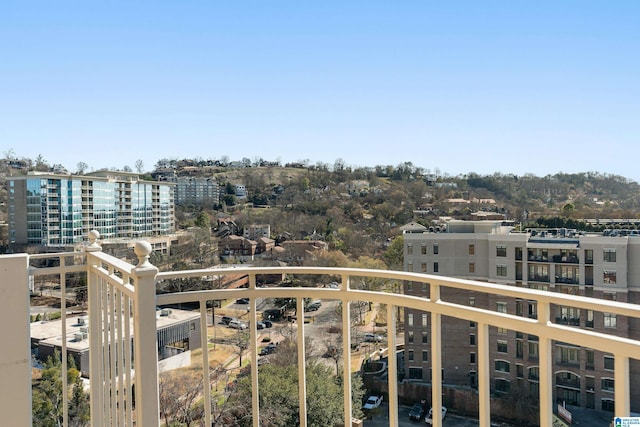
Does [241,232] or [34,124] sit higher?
[34,124]

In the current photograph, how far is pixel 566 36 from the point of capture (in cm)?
2578

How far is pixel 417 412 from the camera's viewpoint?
13.3m

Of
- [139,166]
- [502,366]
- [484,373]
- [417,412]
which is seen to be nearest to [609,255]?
[502,366]

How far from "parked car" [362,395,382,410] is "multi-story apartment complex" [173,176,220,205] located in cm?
3228

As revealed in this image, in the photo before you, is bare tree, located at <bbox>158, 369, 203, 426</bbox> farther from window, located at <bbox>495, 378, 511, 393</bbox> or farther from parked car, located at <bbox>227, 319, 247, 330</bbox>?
window, located at <bbox>495, 378, 511, 393</bbox>

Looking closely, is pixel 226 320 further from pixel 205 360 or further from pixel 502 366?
pixel 205 360

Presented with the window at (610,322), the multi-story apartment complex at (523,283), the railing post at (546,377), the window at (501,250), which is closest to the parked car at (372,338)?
the multi-story apartment complex at (523,283)

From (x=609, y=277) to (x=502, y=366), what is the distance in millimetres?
4827

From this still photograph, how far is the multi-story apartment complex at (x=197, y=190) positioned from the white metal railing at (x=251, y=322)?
41981mm

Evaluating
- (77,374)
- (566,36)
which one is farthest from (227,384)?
(566,36)

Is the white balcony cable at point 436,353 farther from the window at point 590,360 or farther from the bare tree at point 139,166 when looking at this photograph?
the bare tree at point 139,166

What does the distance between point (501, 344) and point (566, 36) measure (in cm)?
2019

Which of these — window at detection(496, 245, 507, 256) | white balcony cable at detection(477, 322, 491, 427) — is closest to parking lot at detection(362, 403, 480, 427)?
window at detection(496, 245, 507, 256)

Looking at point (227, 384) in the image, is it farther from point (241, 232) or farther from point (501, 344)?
point (241, 232)
